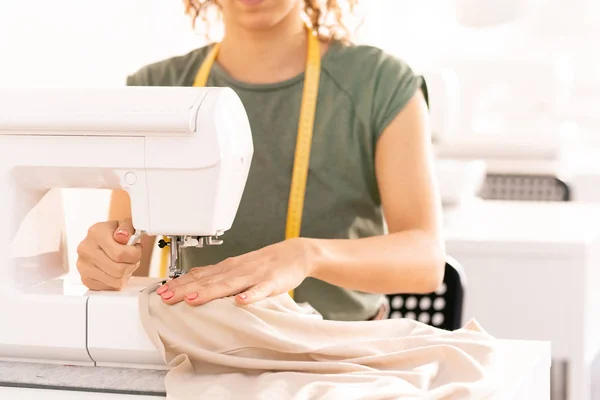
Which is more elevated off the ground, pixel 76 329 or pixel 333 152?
pixel 333 152

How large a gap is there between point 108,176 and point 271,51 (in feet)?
2.03

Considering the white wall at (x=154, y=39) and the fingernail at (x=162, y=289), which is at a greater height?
the white wall at (x=154, y=39)

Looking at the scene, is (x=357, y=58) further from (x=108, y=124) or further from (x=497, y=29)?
Answer: (x=497, y=29)

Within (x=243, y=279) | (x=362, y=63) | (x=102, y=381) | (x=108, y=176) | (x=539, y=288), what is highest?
(x=362, y=63)

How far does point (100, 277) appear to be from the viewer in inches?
48.3

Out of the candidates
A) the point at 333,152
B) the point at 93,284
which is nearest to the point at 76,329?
the point at 93,284

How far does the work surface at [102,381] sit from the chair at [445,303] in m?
0.54

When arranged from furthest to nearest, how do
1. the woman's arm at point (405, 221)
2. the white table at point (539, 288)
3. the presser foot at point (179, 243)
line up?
the white table at point (539, 288), the woman's arm at point (405, 221), the presser foot at point (179, 243)

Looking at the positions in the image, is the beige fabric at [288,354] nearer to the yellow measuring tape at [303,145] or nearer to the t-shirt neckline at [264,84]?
the yellow measuring tape at [303,145]

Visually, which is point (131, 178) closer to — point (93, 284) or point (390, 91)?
point (93, 284)

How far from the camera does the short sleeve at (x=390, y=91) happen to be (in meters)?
1.64

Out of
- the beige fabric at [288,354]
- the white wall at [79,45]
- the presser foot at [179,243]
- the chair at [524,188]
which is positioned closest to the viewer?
the beige fabric at [288,354]

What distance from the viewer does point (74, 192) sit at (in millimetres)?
2053

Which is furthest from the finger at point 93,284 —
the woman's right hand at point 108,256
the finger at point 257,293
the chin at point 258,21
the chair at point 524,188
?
the chair at point 524,188
